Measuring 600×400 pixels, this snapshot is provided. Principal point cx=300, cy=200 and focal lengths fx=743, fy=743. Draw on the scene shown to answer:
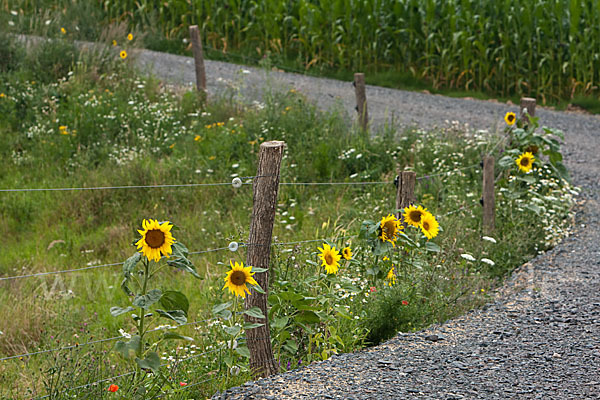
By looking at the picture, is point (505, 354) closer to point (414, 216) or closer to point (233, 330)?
point (414, 216)

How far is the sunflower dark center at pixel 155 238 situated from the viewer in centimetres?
391

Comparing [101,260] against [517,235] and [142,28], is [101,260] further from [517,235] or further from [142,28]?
[142,28]

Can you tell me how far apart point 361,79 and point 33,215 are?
16.0 ft

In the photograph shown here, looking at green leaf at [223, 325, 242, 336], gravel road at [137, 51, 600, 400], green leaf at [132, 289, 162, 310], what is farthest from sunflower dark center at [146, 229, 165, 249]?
gravel road at [137, 51, 600, 400]

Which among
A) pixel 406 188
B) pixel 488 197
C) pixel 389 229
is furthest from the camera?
pixel 488 197

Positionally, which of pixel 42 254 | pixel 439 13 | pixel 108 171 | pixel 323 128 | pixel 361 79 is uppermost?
pixel 439 13

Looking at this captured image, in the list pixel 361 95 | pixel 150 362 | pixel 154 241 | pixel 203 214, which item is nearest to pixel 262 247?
pixel 154 241

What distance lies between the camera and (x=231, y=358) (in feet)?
14.7

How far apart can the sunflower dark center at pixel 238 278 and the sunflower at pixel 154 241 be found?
1.92 feet

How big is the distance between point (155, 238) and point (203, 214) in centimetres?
516

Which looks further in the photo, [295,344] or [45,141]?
[45,141]

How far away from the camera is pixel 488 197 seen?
26.0 feet

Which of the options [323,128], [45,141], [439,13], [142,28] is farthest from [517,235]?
[142,28]

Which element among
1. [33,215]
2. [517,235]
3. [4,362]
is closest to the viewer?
[4,362]
